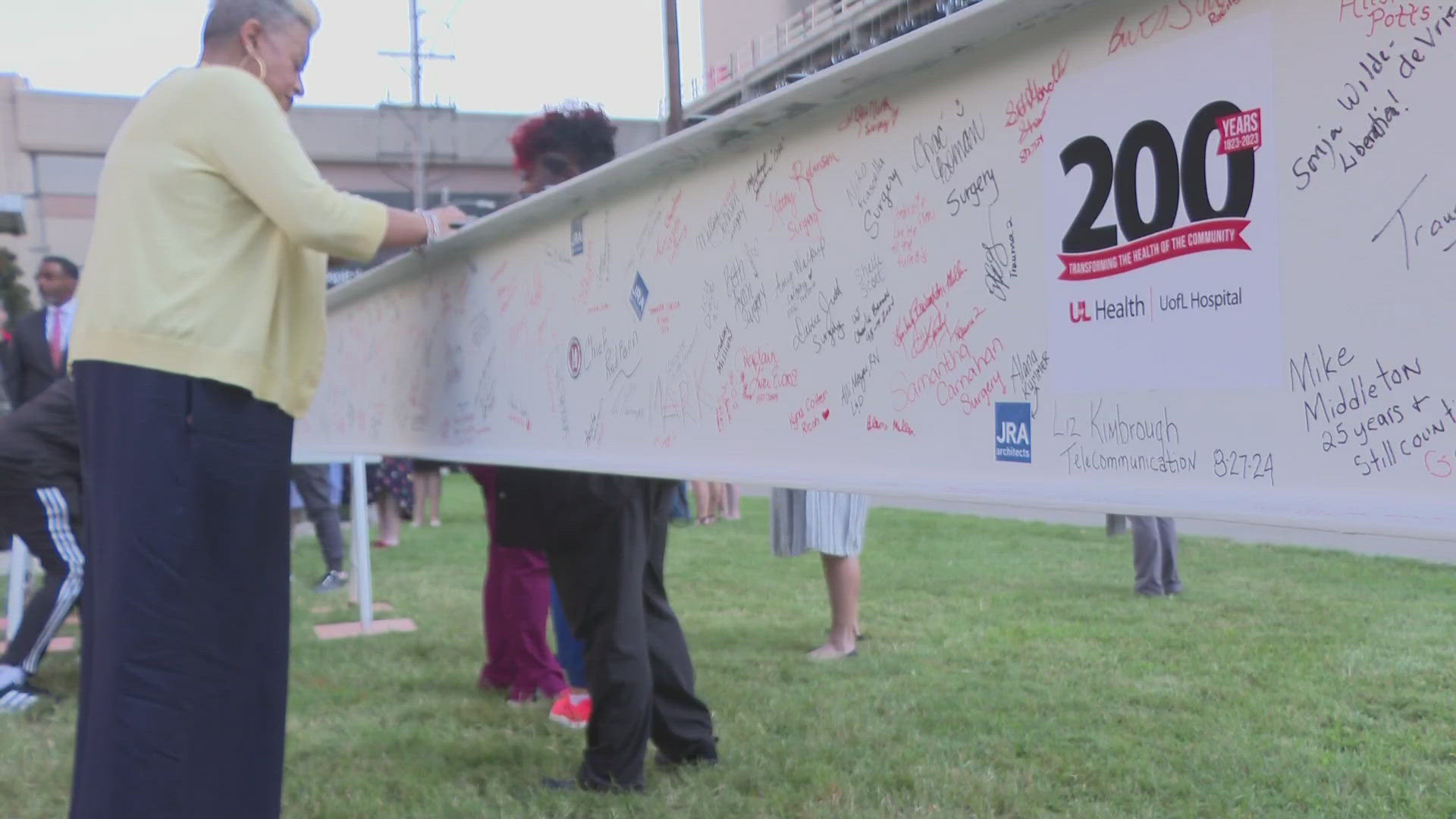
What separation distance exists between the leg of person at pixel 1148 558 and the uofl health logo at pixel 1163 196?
5012mm

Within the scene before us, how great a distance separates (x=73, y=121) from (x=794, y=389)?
36.7m

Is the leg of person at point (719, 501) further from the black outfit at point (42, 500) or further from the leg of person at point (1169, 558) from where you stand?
the black outfit at point (42, 500)

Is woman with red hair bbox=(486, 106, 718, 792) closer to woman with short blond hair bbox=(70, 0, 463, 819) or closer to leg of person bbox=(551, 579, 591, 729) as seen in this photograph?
leg of person bbox=(551, 579, 591, 729)

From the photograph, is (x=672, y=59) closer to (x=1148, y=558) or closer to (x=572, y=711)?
(x=1148, y=558)

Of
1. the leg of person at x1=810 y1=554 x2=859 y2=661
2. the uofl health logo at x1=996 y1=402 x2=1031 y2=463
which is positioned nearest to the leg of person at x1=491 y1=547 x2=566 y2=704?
the leg of person at x1=810 y1=554 x2=859 y2=661

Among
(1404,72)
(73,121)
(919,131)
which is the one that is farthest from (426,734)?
(73,121)

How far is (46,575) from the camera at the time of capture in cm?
504

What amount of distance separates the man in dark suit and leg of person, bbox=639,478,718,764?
4529 millimetres

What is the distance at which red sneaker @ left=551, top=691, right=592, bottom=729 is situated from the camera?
430 cm

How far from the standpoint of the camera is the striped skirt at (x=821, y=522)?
5266 millimetres

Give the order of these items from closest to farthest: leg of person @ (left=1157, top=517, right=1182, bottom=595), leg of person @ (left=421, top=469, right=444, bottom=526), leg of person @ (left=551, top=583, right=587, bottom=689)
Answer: leg of person @ (left=551, top=583, right=587, bottom=689), leg of person @ (left=1157, top=517, right=1182, bottom=595), leg of person @ (left=421, top=469, right=444, bottom=526)

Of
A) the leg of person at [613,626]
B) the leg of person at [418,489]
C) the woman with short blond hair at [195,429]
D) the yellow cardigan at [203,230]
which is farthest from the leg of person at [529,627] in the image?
the leg of person at [418,489]

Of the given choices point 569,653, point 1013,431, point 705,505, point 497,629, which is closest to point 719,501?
point 705,505

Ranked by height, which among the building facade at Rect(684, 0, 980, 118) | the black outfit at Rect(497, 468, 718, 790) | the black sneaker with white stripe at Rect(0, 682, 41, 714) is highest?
the building facade at Rect(684, 0, 980, 118)
